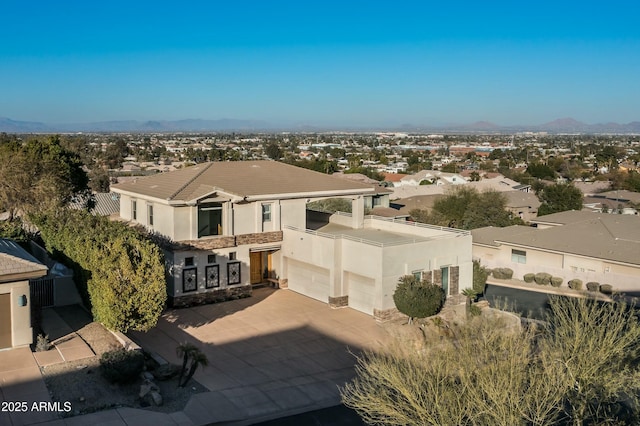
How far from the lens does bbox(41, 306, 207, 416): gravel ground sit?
16.7m

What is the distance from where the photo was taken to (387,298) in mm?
25781

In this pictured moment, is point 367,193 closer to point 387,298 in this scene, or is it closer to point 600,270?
→ point 387,298

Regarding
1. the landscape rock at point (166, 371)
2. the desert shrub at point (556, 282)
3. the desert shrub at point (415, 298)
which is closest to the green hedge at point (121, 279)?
the landscape rock at point (166, 371)

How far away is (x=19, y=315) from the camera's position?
1942 cm

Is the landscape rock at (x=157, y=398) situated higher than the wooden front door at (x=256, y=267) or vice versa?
the wooden front door at (x=256, y=267)

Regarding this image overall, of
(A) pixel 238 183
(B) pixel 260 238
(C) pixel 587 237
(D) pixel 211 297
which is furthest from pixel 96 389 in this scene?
(C) pixel 587 237

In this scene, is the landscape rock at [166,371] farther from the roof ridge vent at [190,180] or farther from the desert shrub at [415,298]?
the desert shrub at [415,298]

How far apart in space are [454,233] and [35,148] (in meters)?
28.1

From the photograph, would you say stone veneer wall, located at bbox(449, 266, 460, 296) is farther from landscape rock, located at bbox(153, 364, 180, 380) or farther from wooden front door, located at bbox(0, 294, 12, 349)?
wooden front door, located at bbox(0, 294, 12, 349)

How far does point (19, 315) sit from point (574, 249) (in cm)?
2900

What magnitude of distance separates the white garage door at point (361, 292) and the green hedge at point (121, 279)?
28.9 ft

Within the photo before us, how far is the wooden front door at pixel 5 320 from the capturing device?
19.2 metres

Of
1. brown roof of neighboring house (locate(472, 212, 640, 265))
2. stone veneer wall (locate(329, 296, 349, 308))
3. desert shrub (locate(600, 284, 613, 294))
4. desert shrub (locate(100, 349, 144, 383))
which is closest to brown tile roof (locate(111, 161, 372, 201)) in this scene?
stone veneer wall (locate(329, 296, 349, 308))

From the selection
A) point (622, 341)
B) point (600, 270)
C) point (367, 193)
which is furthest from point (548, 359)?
point (600, 270)
